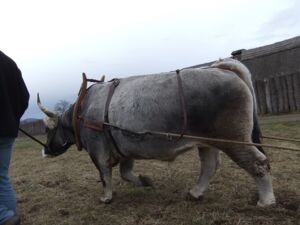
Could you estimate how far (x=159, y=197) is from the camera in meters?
6.49

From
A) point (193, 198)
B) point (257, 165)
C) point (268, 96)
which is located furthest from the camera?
point (268, 96)

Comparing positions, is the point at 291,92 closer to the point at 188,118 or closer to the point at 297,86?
the point at 297,86

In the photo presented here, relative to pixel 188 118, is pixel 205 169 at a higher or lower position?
lower

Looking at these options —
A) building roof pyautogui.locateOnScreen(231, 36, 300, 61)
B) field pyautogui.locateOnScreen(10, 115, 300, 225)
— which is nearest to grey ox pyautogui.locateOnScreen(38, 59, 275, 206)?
field pyautogui.locateOnScreen(10, 115, 300, 225)

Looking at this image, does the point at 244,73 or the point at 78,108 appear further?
the point at 78,108

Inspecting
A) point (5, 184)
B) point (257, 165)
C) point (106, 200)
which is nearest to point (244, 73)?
point (257, 165)

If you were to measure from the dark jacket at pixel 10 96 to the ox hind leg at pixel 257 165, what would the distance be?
2.39m

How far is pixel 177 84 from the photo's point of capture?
227 inches

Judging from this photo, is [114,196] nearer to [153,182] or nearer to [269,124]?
[153,182]

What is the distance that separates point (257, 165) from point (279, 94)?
33.5ft

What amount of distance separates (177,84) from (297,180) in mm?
2264

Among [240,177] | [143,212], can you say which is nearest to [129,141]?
[143,212]

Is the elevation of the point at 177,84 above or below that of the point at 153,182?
above

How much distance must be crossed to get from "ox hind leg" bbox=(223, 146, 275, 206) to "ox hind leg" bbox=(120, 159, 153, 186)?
1.80m
